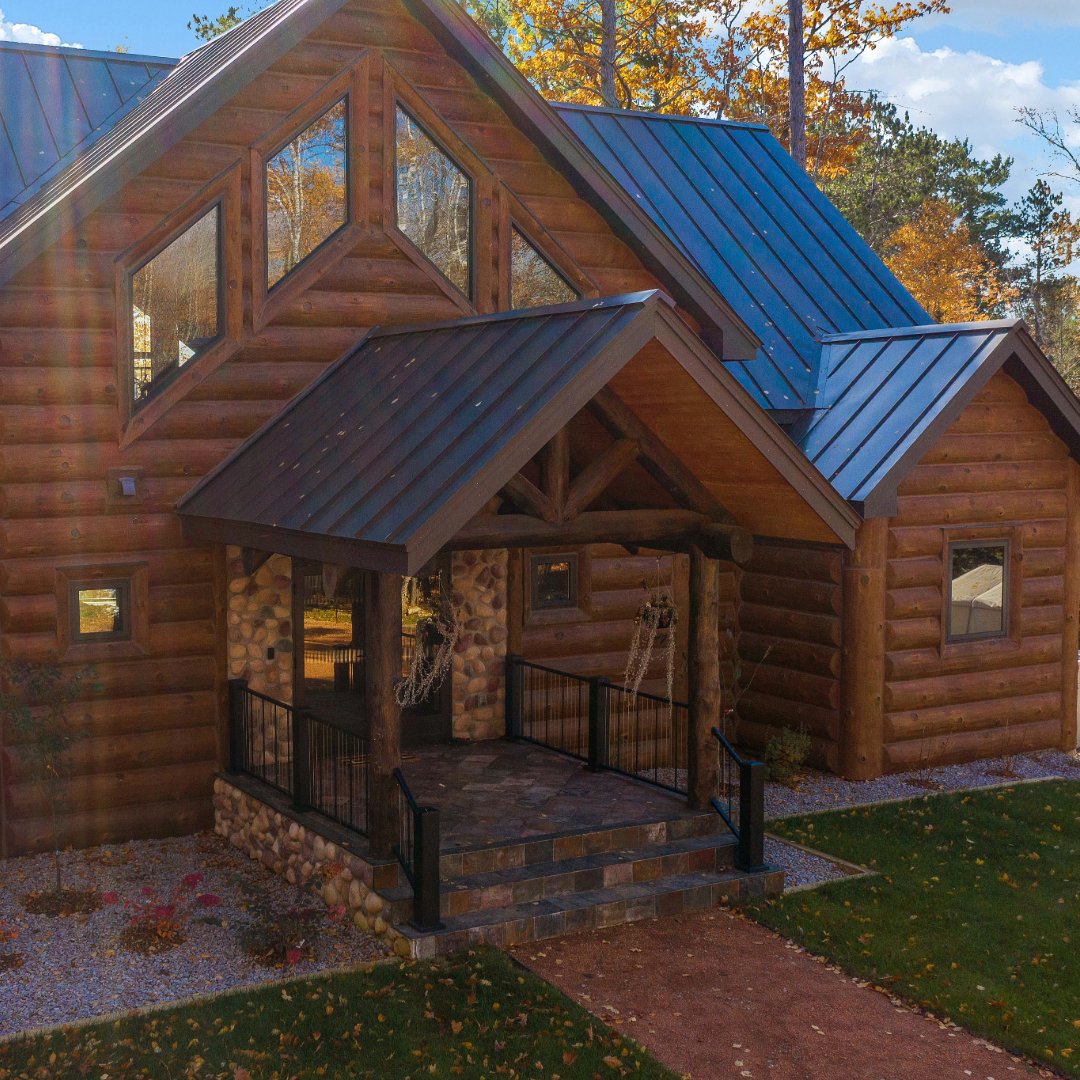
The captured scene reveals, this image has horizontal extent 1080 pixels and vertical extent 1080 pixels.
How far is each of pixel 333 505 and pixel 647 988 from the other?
14.0 ft

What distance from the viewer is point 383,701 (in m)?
10.1

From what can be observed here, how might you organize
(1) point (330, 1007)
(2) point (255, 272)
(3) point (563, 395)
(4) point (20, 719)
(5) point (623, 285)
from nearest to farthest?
1. (1) point (330, 1007)
2. (3) point (563, 395)
3. (4) point (20, 719)
4. (2) point (255, 272)
5. (5) point (623, 285)

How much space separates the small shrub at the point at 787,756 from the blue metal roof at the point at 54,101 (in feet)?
33.0

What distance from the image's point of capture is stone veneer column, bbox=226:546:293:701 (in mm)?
12852

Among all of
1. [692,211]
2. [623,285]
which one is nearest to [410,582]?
[623,285]

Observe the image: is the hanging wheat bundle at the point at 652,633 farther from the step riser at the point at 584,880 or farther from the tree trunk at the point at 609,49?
the tree trunk at the point at 609,49

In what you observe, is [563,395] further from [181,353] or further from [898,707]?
[898,707]

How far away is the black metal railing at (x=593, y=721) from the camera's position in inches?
532

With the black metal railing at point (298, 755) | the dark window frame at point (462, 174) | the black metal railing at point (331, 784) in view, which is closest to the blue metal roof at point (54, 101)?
the dark window frame at point (462, 174)

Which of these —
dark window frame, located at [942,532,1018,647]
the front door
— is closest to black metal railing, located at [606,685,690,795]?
the front door

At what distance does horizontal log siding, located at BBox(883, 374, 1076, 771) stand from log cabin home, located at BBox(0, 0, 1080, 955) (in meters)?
0.05

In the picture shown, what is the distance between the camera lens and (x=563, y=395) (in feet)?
31.1

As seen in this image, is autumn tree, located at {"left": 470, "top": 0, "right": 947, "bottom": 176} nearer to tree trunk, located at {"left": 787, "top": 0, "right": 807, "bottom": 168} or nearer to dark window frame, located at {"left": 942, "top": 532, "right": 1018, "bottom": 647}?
tree trunk, located at {"left": 787, "top": 0, "right": 807, "bottom": 168}

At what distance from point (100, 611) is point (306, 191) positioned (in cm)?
456
